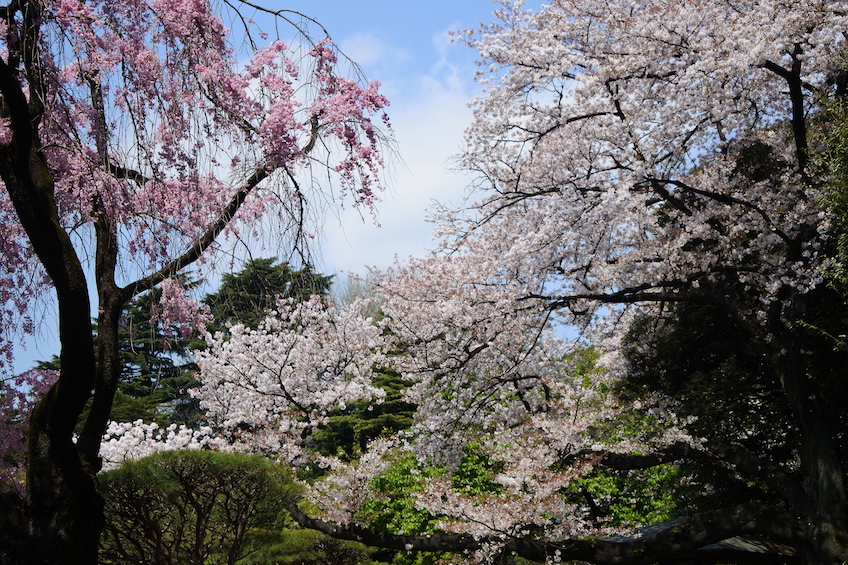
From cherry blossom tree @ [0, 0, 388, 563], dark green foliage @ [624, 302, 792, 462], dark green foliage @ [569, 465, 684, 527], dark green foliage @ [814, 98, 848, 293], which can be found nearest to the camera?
cherry blossom tree @ [0, 0, 388, 563]

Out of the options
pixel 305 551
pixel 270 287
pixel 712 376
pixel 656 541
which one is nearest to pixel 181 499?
pixel 305 551

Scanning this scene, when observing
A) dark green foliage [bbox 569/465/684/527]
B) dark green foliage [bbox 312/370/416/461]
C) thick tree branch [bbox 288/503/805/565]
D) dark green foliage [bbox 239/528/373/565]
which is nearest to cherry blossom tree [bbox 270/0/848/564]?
thick tree branch [bbox 288/503/805/565]

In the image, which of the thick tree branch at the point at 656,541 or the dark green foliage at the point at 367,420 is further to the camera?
the dark green foliage at the point at 367,420

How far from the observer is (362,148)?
545 cm

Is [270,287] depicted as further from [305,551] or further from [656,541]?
[305,551]

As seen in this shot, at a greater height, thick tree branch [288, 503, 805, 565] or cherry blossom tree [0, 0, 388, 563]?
cherry blossom tree [0, 0, 388, 563]

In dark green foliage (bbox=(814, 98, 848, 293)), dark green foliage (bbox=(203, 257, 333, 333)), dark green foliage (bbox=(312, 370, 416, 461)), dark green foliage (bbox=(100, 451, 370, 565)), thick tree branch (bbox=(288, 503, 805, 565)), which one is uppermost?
dark green foliage (bbox=(312, 370, 416, 461))

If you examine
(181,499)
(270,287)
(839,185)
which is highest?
(839,185)

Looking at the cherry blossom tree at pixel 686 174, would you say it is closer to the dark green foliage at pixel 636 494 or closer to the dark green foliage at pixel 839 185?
the dark green foliage at pixel 839 185

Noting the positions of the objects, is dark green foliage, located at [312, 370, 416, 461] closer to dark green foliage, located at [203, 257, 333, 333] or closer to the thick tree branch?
the thick tree branch

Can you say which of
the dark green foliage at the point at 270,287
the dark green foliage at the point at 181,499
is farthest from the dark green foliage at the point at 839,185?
the dark green foliage at the point at 181,499

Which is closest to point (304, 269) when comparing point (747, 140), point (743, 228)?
point (743, 228)

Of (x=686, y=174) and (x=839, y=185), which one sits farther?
(x=686, y=174)

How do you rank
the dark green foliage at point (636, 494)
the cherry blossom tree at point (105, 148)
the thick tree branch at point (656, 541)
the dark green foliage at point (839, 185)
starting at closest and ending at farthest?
the cherry blossom tree at point (105, 148), the dark green foliage at point (839, 185), the thick tree branch at point (656, 541), the dark green foliage at point (636, 494)
